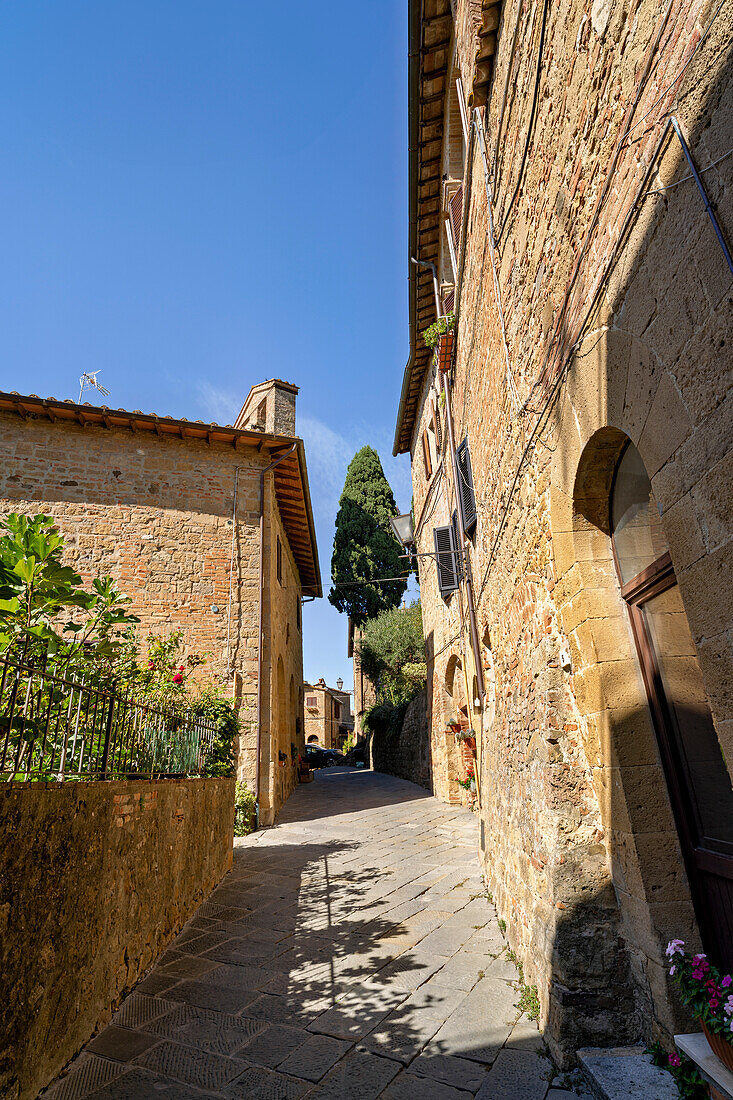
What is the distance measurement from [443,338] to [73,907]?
22.2 ft

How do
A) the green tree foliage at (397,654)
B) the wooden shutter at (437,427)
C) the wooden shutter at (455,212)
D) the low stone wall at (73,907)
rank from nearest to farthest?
the low stone wall at (73,907), the wooden shutter at (455,212), the wooden shutter at (437,427), the green tree foliage at (397,654)

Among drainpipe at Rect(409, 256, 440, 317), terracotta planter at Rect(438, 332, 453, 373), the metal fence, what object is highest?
drainpipe at Rect(409, 256, 440, 317)

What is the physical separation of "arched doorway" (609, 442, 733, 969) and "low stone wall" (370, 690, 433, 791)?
35.7ft

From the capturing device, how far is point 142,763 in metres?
4.37

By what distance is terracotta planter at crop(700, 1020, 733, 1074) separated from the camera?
5.98 feet

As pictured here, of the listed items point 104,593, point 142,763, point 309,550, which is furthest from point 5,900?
point 309,550

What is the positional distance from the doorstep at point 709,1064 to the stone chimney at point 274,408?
10.6 meters

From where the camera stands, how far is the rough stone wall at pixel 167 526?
9484 millimetres

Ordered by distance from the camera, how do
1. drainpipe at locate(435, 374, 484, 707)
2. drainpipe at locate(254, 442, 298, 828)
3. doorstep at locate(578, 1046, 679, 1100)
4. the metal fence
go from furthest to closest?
drainpipe at locate(254, 442, 298, 828) → drainpipe at locate(435, 374, 484, 707) → the metal fence → doorstep at locate(578, 1046, 679, 1100)

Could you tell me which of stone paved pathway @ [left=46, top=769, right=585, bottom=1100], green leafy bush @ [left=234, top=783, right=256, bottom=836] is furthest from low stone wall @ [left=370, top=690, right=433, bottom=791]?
stone paved pathway @ [left=46, top=769, right=585, bottom=1100]

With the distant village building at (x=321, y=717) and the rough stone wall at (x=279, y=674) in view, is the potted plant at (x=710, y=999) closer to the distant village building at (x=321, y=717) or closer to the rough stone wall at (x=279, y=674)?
the rough stone wall at (x=279, y=674)

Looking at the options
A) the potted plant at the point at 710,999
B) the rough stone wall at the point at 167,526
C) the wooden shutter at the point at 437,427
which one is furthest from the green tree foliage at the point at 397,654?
the potted plant at the point at 710,999

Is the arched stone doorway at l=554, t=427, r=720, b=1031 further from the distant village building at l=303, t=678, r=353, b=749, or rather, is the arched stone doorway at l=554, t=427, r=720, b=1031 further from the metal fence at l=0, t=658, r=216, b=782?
the distant village building at l=303, t=678, r=353, b=749

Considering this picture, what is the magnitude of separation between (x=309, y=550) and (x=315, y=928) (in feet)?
37.7
